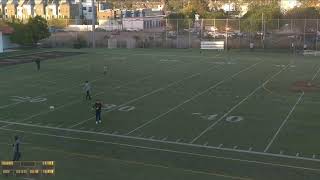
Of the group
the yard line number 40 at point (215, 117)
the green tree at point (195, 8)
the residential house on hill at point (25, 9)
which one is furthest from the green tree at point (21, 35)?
the residential house on hill at point (25, 9)

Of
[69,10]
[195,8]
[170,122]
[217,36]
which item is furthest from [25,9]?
[170,122]

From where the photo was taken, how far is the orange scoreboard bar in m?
16.3

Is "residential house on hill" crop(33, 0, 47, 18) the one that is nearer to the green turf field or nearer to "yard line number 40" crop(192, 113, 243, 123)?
the green turf field

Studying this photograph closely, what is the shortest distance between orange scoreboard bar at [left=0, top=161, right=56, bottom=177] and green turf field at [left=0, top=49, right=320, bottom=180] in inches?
15.5

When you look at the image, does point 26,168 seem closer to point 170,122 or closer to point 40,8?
point 170,122

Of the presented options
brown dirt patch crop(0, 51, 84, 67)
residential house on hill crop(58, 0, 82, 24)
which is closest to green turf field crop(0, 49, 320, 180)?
brown dirt patch crop(0, 51, 84, 67)

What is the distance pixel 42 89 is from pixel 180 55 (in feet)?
81.1

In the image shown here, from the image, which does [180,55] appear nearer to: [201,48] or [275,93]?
[201,48]

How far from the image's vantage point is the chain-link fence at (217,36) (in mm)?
64375

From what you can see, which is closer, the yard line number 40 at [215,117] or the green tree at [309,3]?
the yard line number 40 at [215,117]

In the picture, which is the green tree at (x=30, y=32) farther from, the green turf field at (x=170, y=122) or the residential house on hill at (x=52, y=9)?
the residential house on hill at (x=52, y=9)

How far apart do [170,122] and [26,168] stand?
9123 millimetres

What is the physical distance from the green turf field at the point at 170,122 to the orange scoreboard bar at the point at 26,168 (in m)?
0.39

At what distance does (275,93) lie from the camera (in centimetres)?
3134
